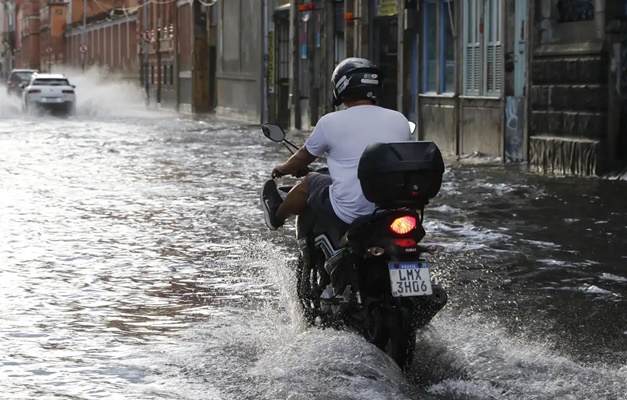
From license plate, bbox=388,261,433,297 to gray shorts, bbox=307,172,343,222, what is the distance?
A: 64cm

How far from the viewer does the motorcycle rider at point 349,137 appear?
710cm

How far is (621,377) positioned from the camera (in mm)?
6539

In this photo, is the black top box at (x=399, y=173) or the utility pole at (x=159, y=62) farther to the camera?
the utility pole at (x=159, y=62)

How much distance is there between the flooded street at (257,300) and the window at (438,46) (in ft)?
23.9

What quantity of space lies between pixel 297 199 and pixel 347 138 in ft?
1.86

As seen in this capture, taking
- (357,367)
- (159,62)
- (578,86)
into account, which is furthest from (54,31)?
(357,367)

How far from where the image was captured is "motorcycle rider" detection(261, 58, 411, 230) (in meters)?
7.10

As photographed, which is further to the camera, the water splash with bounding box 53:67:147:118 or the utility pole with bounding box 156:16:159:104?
the utility pole with bounding box 156:16:159:104

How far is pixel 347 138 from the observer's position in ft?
23.5

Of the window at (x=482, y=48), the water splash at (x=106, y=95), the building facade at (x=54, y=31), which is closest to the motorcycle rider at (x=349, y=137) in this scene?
the window at (x=482, y=48)

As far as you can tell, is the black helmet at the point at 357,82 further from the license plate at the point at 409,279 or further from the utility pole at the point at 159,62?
the utility pole at the point at 159,62

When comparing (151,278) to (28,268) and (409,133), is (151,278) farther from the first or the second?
(409,133)

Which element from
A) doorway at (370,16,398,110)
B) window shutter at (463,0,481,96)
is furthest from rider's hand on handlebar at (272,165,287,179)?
doorway at (370,16,398,110)

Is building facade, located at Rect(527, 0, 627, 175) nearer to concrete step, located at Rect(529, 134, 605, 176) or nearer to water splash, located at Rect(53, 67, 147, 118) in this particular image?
concrete step, located at Rect(529, 134, 605, 176)
